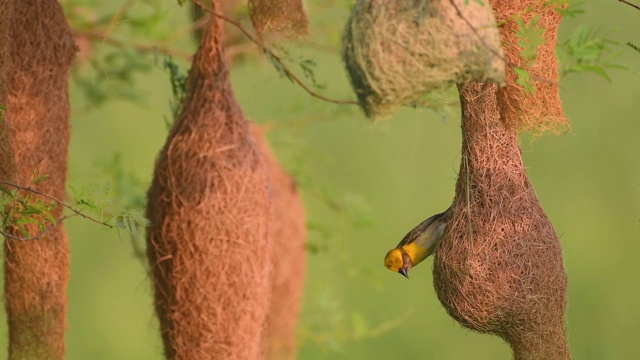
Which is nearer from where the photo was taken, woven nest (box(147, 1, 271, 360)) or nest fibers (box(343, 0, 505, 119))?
nest fibers (box(343, 0, 505, 119))

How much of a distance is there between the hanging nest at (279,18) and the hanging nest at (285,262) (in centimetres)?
120

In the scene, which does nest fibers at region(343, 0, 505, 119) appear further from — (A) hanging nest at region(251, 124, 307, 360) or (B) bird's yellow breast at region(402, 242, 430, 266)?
(A) hanging nest at region(251, 124, 307, 360)

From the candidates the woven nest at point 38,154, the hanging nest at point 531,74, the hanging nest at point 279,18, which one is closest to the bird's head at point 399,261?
the hanging nest at point 531,74

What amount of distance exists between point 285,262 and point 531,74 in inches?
76.4

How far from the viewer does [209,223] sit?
2959mm

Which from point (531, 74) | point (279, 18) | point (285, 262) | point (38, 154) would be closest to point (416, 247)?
point (531, 74)

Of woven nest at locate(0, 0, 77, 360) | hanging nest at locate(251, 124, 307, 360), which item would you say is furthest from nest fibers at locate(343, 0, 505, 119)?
hanging nest at locate(251, 124, 307, 360)

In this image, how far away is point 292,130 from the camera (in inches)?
176

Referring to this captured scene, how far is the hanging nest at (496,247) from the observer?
2.39 m

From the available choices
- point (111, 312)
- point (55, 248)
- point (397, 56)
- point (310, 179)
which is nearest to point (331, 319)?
point (310, 179)

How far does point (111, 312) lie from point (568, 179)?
289 cm

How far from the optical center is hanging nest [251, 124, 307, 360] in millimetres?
4152

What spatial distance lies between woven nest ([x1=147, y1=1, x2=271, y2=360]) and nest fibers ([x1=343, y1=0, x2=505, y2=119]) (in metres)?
0.91

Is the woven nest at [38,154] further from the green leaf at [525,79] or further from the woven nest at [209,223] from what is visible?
the green leaf at [525,79]
